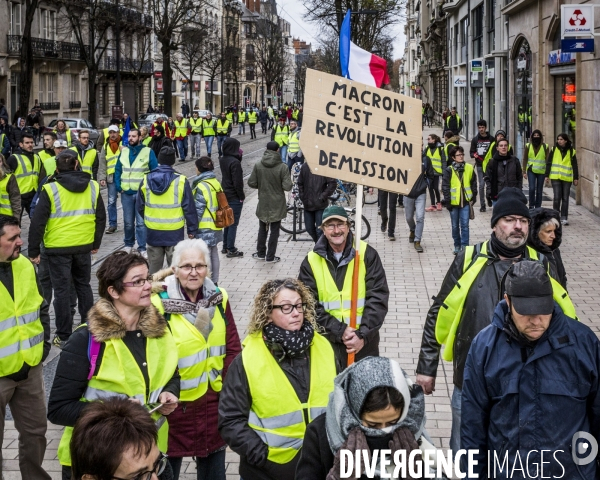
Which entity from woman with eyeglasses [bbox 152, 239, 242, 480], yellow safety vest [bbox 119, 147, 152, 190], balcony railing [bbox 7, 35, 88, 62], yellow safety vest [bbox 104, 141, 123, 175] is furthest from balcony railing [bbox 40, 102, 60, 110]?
woman with eyeglasses [bbox 152, 239, 242, 480]

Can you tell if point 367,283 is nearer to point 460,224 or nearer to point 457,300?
point 457,300

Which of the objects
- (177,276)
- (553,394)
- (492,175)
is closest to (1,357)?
(177,276)

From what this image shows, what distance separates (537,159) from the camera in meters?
17.5

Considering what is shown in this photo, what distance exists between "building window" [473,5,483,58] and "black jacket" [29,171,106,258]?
32.2m

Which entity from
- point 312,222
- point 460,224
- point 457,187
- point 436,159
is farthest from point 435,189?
point 312,222

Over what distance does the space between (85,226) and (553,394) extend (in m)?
6.07

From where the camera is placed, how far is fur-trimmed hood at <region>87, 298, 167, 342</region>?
4270 mm

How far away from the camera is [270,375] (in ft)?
13.4

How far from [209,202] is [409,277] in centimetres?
317

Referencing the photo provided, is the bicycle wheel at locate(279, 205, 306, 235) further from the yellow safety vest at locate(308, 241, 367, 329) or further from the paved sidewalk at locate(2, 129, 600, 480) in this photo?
the yellow safety vest at locate(308, 241, 367, 329)

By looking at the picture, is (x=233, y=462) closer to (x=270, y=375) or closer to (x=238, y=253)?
(x=270, y=375)

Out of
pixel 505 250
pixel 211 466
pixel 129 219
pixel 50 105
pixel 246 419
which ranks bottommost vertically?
pixel 211 466

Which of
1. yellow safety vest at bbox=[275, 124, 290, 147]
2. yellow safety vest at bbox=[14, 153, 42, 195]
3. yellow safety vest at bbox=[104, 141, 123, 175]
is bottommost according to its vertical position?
yellow safety vest at bbox=[14, 153, 42, 195]

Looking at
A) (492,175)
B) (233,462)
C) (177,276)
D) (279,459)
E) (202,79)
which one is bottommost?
(233,462)
